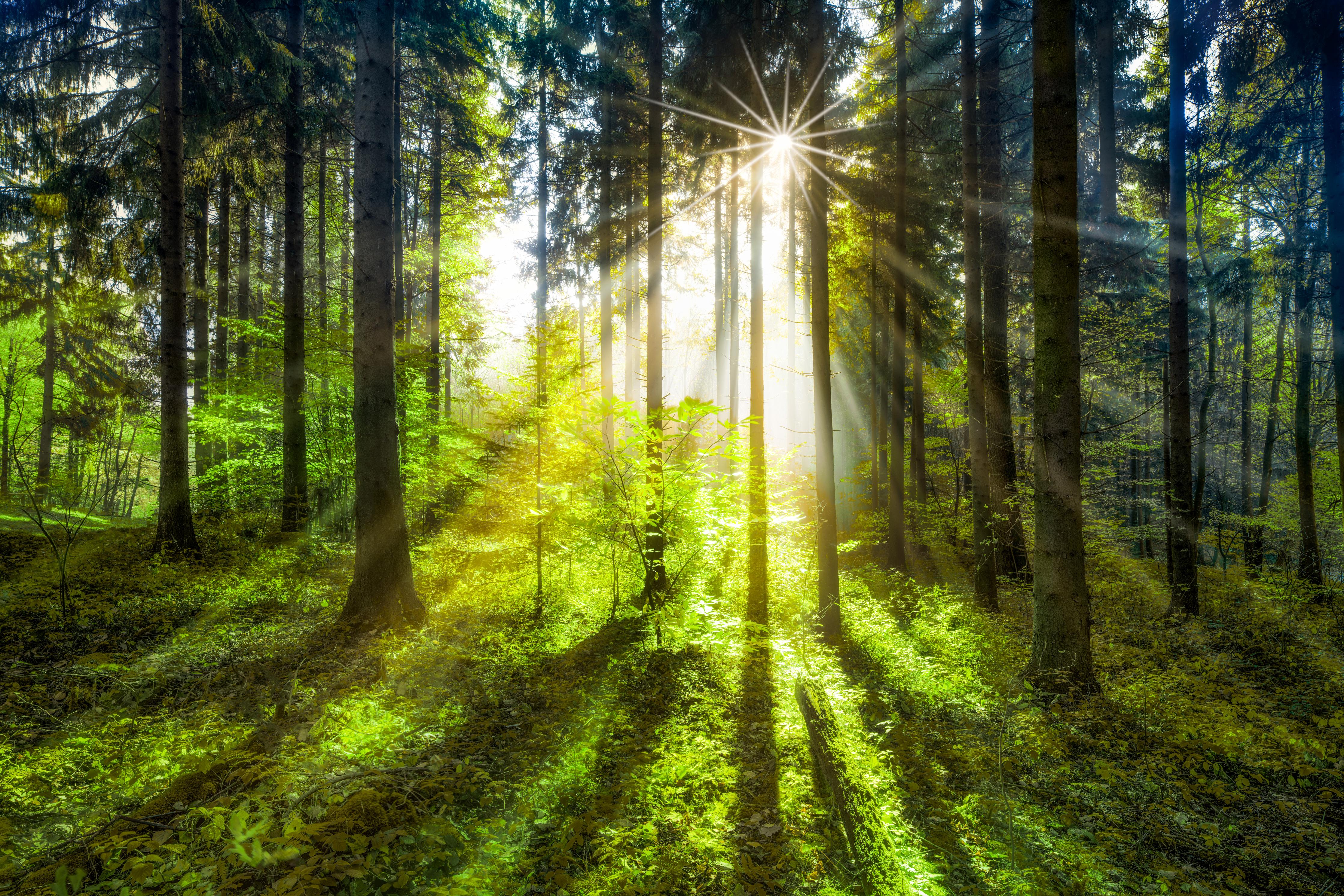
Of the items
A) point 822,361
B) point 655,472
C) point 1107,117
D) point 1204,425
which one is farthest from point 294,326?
point 1204,425

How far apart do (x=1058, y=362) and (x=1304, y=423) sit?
1147cm

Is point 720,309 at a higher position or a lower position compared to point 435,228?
lower

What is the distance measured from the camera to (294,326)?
9445 mm

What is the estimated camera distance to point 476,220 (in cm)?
1723

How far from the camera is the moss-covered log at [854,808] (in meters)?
2.96

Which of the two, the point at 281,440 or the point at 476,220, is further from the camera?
the point at 476,220

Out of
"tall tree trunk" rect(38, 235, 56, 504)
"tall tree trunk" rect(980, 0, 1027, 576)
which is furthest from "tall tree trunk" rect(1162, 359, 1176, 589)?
"tall tree trunk" rect(38, 235, 56, 504)

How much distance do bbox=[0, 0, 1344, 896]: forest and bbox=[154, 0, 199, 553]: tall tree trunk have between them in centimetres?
6

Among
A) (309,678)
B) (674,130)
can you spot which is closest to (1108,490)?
(674,130)

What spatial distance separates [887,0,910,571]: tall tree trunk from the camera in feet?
30.6

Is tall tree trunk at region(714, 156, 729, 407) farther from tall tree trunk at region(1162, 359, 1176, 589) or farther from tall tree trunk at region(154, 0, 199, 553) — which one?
tall tree trunk at region(154, 0, 199, 553)

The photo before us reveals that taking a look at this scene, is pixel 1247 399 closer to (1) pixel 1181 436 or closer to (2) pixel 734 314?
(1) pixel 1181 436

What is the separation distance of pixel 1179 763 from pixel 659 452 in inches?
218

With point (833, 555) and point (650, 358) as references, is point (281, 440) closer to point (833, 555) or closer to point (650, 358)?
point (650, 358)
